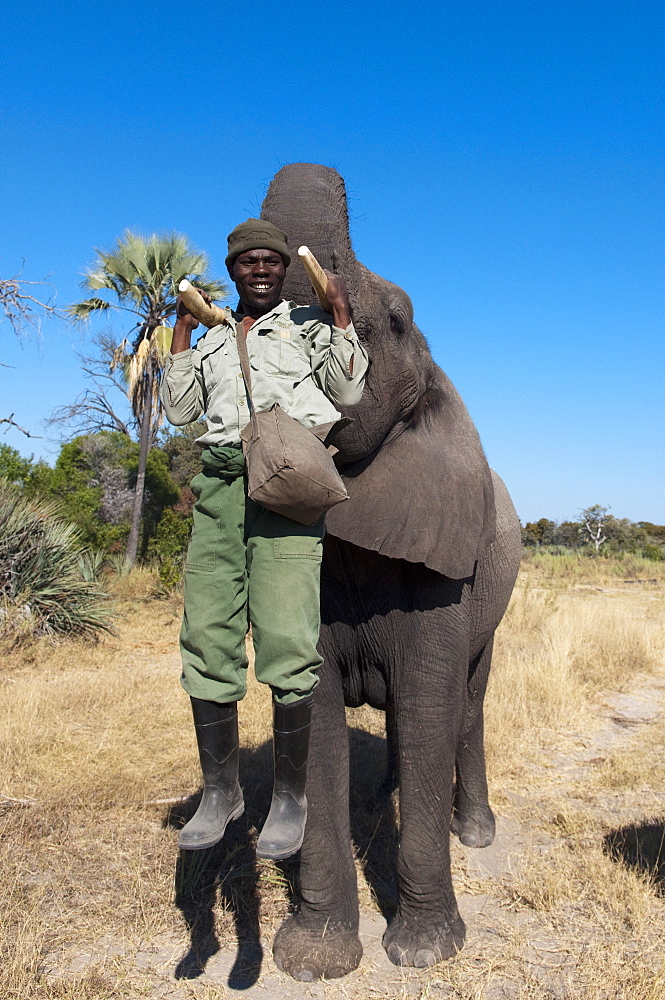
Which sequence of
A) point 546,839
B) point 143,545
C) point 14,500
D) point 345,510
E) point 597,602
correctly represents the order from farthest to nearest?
point 143,545 → point 597,602 → point 14,500 → point 546,839 → point 345,510

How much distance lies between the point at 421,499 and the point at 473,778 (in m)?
2.73

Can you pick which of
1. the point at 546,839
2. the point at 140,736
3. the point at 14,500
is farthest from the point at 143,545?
the point at 546,839

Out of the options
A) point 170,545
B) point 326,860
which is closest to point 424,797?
point 326,860

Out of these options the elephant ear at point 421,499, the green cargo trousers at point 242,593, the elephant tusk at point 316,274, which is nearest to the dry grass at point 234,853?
the green cargo trousers at point 242,593

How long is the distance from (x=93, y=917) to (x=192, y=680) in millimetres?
1947

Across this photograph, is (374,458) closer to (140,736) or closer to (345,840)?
(345,840)

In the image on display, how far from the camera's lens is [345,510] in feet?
10.6

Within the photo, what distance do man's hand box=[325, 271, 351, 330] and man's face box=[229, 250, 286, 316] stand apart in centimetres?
21

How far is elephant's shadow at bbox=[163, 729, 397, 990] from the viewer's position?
3.59 meters

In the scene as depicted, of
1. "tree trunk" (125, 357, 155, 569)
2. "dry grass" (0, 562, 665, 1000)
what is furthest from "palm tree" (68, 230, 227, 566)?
"dry grass" (0, 562, 665, 1000)

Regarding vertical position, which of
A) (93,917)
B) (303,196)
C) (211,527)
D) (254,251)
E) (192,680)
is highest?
(303,196)

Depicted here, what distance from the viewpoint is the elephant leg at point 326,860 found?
3.54m

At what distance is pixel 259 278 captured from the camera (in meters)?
2.63

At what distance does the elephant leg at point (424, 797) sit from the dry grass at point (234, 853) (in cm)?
18
